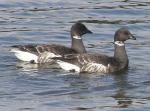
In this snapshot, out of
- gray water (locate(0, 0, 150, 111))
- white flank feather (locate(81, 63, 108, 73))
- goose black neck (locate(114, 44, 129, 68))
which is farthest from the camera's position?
goose black neck (locate(114, 44, 129, 68))

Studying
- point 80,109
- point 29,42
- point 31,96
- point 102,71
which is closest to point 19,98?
point 31,96

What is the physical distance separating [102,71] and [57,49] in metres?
1.68

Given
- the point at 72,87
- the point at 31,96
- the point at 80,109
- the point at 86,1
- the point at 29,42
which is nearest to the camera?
the point at 80,109

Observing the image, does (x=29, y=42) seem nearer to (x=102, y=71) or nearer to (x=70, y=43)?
(x=70, y=43)

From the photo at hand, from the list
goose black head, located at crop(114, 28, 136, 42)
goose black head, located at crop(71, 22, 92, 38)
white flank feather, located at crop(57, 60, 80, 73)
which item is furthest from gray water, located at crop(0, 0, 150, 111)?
goose black head, located at crop(71, 22, 92, 38)

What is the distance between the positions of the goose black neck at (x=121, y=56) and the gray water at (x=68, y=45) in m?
0.23

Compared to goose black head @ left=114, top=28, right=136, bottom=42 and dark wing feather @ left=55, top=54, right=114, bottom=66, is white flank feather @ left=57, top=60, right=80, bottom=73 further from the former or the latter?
goose black head @ left=114, top=28, right=136, bottom=42

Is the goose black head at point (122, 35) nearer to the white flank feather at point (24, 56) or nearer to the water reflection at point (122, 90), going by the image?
the water reflection at point (122, 90)

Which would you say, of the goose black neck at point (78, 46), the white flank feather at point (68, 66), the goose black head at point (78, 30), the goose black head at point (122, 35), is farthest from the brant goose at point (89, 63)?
the goose black head at point (78, 30)

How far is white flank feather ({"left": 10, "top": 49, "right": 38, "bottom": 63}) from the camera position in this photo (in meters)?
20.8

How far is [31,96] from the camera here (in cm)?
1656


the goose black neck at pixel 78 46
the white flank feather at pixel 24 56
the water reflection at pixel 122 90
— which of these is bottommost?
the water reflection at pixel 122 90

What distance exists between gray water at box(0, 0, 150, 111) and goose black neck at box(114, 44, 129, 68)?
227 mm

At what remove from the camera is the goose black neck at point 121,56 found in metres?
20.1
